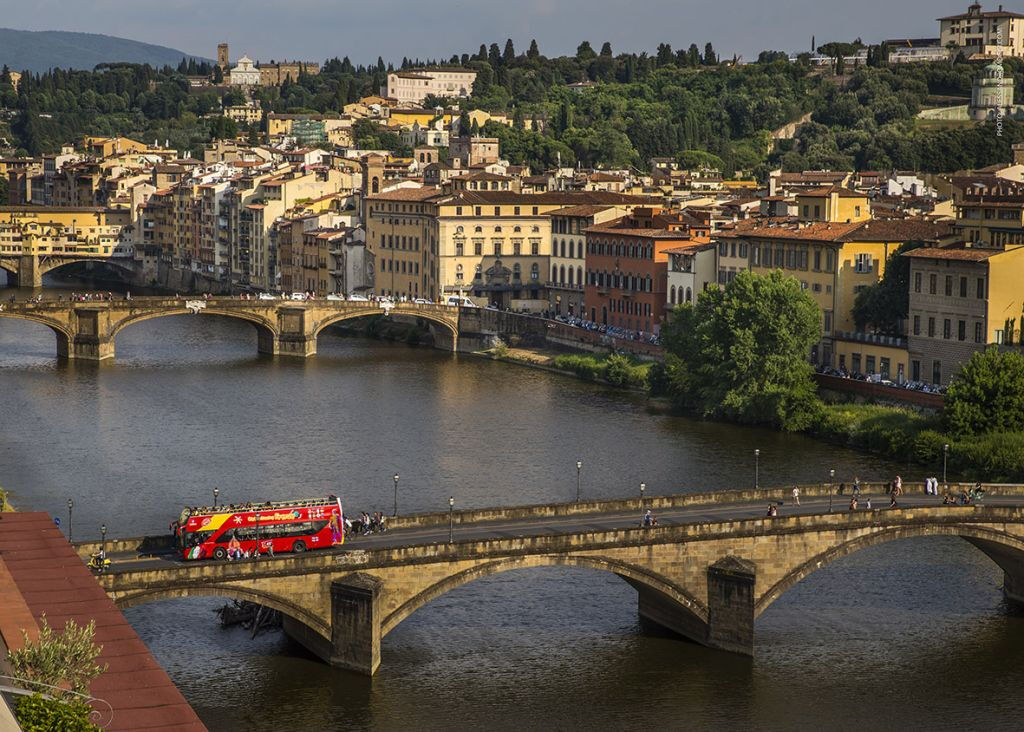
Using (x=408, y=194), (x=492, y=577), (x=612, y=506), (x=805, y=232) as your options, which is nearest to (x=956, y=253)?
(x=805, y=232)

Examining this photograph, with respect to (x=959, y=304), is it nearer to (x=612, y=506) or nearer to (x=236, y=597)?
(x=612, y=506)

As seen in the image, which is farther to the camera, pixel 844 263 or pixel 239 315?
pixel 239 315

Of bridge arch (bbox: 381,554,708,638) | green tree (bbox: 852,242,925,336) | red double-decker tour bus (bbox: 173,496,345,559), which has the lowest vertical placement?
bridge arch (bbox: 381,554,708,638)

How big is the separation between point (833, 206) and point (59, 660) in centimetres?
5882

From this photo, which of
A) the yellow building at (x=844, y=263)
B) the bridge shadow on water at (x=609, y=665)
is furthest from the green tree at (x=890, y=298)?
the bridge shadow on water at (x=609, y=665)

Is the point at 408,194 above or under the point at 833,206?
above

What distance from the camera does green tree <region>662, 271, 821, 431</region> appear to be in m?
67.0

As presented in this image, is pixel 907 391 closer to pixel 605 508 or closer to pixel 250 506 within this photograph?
pixel 605 508

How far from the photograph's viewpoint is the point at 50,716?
24625 mm

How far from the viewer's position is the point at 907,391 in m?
66.4

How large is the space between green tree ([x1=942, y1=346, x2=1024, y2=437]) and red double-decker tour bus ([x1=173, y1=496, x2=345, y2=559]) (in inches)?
998

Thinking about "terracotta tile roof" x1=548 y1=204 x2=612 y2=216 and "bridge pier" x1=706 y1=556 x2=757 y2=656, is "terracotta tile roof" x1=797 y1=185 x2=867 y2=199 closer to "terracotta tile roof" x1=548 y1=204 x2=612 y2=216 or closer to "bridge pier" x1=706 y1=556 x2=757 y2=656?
"terracotta tile roof" x1=548 y1=204 x2=612 y2=216

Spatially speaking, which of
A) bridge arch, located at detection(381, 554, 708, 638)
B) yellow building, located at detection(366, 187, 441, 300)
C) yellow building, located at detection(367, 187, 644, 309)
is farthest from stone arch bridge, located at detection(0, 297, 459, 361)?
bridge arch, located at detection(381, 554, 708, 638)

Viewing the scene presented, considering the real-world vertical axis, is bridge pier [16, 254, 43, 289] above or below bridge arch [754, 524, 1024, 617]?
above
